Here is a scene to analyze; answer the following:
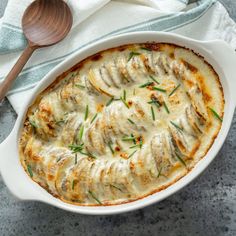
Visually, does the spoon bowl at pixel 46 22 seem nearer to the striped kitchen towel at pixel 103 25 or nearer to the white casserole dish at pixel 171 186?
the striped kitchen towel at pixel 103 25

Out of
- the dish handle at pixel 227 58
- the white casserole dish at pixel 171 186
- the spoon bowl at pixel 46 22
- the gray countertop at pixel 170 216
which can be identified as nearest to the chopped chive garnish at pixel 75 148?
the white casserole dish at pixel 171 186

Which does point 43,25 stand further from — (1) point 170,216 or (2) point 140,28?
(1) point 170,216

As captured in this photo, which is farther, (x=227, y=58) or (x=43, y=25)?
(x=43, y=25)

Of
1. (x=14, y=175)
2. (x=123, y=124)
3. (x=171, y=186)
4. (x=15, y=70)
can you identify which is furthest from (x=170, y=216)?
(x=15, y=70)

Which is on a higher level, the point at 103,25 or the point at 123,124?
the point at 103,25

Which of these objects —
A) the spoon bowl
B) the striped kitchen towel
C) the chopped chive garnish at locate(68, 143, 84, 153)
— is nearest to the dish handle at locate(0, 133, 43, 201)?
the chopped chive garnish at locate(68, 143, 84, 153)

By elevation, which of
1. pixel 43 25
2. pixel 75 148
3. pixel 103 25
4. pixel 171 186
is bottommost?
pixel 171 186

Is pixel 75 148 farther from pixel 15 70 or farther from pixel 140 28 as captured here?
pixel 140 28
